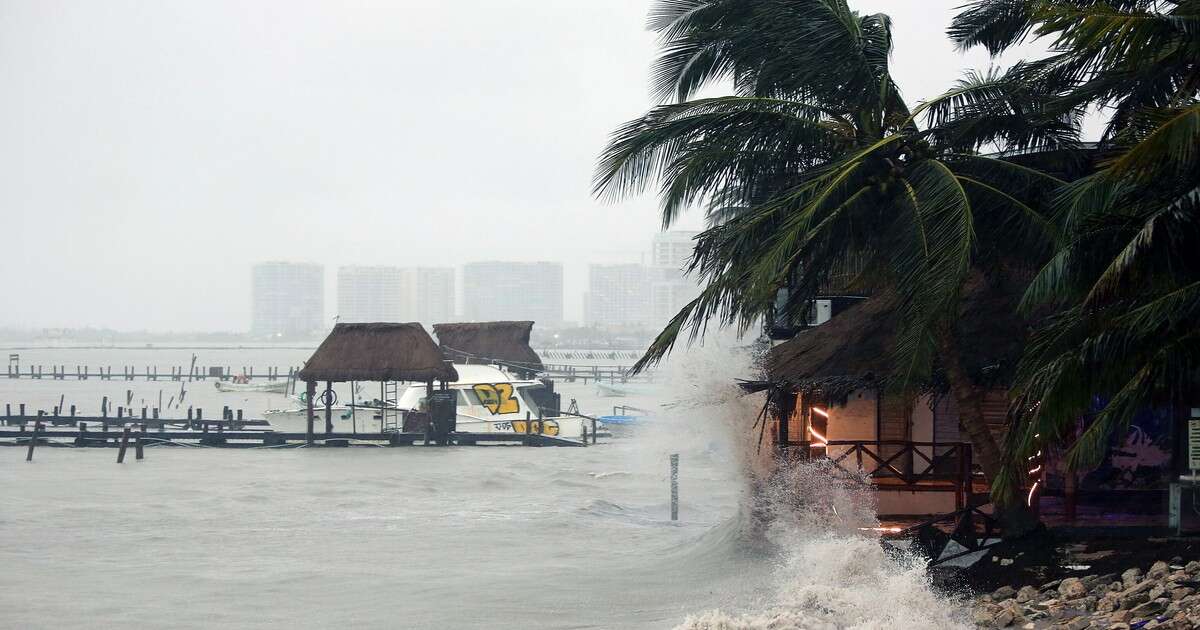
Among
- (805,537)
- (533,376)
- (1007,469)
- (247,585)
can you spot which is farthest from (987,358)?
(533,376)

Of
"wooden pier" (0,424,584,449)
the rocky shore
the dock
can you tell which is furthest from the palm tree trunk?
the dock

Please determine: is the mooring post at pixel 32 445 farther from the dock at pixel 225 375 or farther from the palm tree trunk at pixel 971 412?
the palm tree trunk at pixel 971 412

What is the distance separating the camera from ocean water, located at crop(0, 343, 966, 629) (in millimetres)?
15766

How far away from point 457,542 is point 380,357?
20991mm

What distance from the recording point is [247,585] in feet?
→ 63.2

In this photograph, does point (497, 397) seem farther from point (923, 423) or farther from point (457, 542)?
point (923, 423)

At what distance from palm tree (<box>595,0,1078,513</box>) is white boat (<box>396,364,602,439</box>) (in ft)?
110

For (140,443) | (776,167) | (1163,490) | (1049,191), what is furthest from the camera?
(140,443)

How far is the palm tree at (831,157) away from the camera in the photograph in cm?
1320

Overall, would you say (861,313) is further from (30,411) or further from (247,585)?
(30,411)

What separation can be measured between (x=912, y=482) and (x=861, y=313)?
237 centimetres

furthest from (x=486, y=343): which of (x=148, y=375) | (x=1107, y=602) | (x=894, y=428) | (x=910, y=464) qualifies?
(x=148, y=375)

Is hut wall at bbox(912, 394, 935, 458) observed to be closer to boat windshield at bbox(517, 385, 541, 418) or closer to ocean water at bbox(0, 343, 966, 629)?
ocean water at bbox(0, 343, 966, 629)

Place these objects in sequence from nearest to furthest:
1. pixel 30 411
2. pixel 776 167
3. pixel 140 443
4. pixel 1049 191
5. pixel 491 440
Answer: pixel 1049 191
pixel 776 167
pixel 140 443
pixel 491 440
pixel 30 411
